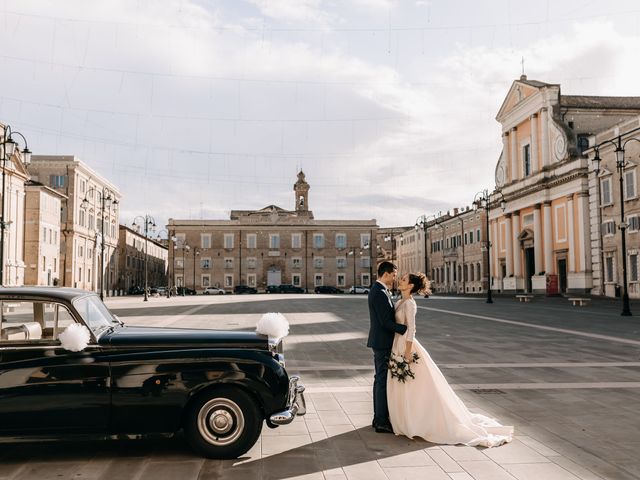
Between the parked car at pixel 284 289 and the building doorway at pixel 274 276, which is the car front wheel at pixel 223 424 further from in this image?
the building doorway at pixel 274 276

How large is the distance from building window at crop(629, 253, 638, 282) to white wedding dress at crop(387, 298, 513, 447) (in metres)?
32.6

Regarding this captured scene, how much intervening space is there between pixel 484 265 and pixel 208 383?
6073 centimetres

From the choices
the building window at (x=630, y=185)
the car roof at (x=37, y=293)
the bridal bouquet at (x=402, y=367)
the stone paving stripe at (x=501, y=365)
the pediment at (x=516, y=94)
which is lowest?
the stone paving stripe at (x=501, y=365)

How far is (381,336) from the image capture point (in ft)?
19.4

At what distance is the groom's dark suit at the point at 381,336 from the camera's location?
5.83m

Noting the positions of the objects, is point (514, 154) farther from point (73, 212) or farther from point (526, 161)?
point (73, 212)

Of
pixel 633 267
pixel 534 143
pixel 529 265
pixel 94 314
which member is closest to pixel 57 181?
pixel 534 143

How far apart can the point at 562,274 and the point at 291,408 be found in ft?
142

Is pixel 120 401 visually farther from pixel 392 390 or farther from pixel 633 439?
pixel 633 439

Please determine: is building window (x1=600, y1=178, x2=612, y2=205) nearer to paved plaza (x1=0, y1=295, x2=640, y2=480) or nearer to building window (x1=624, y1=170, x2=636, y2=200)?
building window (x1=624, y1=170, x2=636, y2=200)

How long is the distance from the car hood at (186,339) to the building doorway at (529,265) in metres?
46.7

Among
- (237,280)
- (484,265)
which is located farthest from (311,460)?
(237,280)

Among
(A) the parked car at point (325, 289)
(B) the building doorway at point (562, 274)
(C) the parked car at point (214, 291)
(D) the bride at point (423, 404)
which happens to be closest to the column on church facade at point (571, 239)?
(B) the building doorway at point (562, 274)

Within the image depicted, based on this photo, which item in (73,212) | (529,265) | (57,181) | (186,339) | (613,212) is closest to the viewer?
(186,339)
